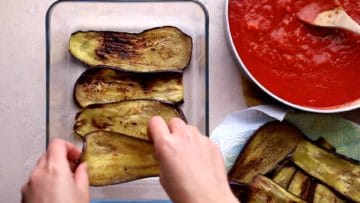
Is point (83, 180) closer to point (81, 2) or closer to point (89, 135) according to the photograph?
point (89, 135)

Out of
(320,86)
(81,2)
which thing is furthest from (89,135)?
(320,86)

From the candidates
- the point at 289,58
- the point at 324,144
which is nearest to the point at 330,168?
the point at 324,144

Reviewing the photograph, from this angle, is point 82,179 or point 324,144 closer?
point 82,179

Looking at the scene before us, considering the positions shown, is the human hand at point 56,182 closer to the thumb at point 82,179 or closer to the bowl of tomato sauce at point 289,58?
the thumb at point 82,179

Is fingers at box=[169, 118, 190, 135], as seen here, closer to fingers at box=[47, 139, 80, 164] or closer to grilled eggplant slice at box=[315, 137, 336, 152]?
fingers at box=[47, 139, 80, 164]

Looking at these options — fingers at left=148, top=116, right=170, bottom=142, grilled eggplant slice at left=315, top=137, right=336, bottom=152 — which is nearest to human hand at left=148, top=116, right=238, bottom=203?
fingers at left=148, top=116, right=170, bottom=142

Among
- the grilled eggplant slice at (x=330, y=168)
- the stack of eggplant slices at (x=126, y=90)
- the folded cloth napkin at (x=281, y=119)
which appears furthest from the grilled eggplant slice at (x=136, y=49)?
the grilled eggplant slice at (x=330, y=168)

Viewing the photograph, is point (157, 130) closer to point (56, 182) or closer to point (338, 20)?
point (56, 182)
